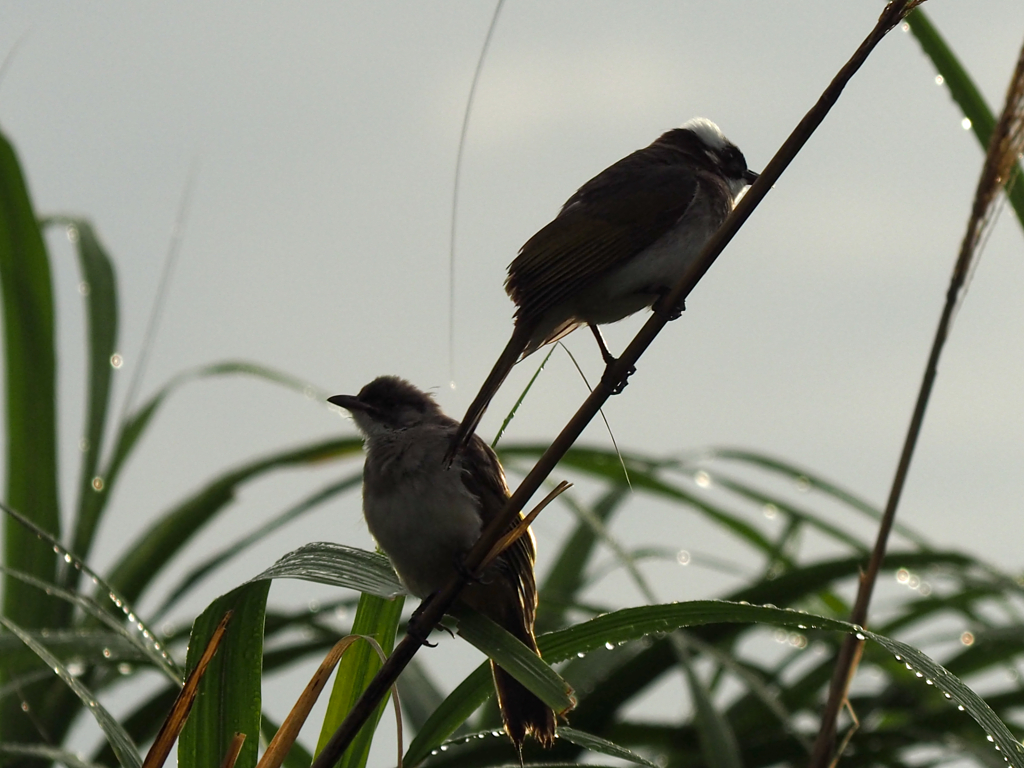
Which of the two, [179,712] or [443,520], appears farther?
[443,520]

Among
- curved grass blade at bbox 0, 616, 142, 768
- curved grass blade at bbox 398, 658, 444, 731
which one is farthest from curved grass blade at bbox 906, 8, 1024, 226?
curved grass blade at bbox 398, 658, 444, 731

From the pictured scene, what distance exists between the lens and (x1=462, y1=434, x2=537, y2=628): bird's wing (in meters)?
2.80

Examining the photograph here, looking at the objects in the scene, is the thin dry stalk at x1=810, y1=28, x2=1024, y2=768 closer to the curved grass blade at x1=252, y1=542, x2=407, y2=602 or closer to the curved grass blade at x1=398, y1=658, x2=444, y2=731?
the curved grass blade at x1=252, y1=542, x2=407, y2=602

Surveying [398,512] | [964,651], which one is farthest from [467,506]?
[964,651]

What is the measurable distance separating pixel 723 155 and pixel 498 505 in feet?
6.08

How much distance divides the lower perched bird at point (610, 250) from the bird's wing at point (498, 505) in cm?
26

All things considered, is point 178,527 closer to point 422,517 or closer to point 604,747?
point 422,517

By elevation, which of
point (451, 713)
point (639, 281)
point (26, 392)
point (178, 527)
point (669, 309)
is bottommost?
point (451, 713)

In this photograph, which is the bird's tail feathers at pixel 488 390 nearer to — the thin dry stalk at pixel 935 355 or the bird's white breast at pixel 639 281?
the bird's white breast at pixel 639 281

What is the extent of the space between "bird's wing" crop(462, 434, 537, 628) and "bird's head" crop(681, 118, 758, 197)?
158cm

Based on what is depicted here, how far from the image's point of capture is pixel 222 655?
178 cm

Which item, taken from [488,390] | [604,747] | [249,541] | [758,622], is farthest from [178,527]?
[758,622]

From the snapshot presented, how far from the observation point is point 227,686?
179 centimetres

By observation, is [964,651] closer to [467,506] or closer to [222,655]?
[467,506]
